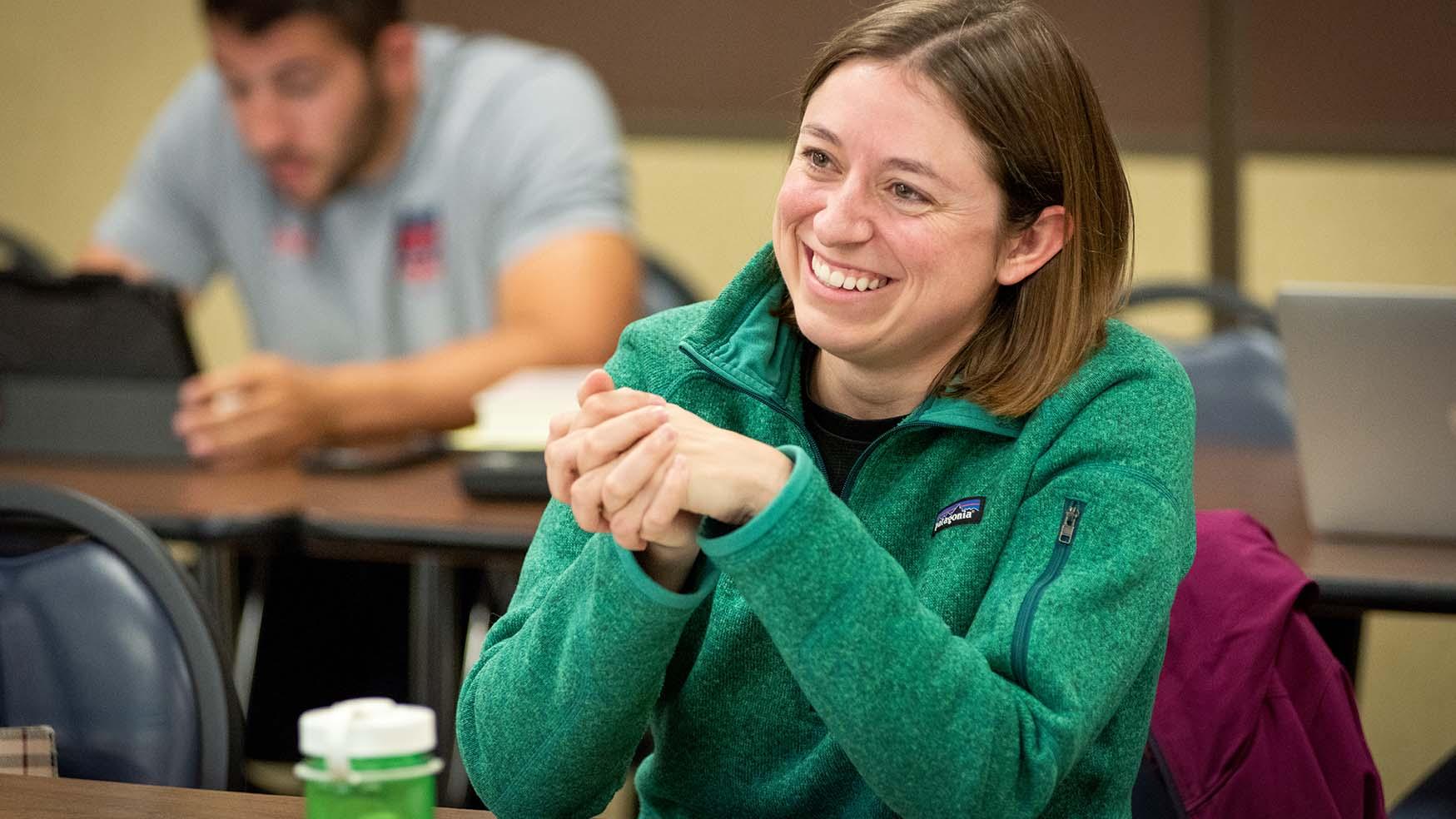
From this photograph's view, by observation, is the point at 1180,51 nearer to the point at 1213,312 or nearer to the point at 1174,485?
the point at 1213,312

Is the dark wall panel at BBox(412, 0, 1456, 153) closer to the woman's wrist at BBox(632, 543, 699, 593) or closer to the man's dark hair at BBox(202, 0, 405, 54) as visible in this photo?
the man's dark hair at BBox(202, 0, 405, 54)

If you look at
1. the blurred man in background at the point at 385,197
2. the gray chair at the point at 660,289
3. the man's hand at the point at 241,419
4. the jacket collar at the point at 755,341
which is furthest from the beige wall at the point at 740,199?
the jacket collar at the point at 755,341

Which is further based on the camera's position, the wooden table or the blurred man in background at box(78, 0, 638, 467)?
the blurred man in background at box(78, 0, 638, 467)

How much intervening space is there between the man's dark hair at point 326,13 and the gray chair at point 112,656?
5.68 feet

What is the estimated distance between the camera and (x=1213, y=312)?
4199 millimetres

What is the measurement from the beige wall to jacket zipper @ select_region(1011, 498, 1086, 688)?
232 cm

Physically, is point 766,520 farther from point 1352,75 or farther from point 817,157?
point 1352,75

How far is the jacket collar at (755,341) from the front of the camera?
125cm

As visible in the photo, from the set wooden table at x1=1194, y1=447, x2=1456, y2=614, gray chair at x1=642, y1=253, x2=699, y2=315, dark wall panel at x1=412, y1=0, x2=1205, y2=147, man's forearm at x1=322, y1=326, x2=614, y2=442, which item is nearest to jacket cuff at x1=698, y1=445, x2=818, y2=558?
wooden table at x1=1194, y1=447, x2=1456, y2=614

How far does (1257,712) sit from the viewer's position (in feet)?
4.24

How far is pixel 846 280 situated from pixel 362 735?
51 cm

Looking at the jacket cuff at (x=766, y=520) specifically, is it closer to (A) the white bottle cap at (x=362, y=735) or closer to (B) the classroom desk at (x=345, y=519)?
(A) the white bottle cap at (x=362, y=735)

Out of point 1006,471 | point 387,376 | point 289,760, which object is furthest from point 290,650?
point 1006,471

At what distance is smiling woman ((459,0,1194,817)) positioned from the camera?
39.8 inches
